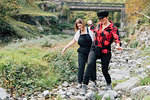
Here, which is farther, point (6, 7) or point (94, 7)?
point (94, 7)

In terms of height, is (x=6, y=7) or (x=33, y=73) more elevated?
(x=6, y=7)

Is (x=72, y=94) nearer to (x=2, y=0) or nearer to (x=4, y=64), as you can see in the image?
(x=4, y=64)

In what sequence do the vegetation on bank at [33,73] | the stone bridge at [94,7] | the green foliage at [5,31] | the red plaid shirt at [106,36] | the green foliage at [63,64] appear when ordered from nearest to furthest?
1. the red plaid shirt at [106,36]
2. the vegetation on bank at [33,73]
3. the green foliage at [63,64]
4. the green foliage at [5,31]
5. the stone bridge at [94,7]

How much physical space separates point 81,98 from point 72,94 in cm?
66

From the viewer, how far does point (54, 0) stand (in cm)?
3722

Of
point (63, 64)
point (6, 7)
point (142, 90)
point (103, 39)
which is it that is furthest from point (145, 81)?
point (6, 7)

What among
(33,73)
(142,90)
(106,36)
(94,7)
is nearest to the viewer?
(142,90)

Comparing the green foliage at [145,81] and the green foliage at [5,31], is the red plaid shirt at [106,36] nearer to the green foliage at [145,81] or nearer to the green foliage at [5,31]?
the green foliage at [145,81]

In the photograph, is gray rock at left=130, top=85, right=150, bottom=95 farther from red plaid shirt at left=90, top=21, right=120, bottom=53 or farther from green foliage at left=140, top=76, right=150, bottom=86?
red plaid shirt at left=90, top=21, right=120, bottom=53

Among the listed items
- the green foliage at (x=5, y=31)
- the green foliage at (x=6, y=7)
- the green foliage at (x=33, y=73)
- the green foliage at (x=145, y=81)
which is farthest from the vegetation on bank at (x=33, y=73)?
the green foliage at (x=6, y=7)

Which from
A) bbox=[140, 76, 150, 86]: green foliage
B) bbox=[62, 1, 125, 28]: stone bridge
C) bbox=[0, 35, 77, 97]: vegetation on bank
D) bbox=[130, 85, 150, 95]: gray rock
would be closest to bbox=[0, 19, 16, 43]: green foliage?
bbox=[0, 35, 77, 97]: vegetation on bank

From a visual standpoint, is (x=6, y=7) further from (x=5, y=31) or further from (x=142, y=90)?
(x=142, y=90)

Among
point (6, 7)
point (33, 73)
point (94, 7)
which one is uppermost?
point (94, 7)

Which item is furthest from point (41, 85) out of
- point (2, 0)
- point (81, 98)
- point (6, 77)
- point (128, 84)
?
point (2, 0)
